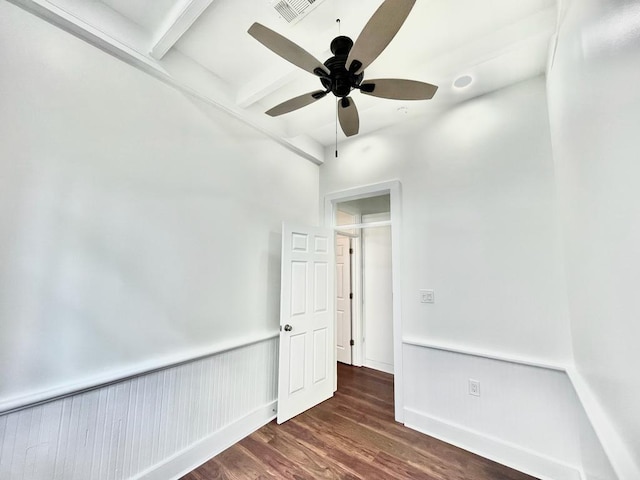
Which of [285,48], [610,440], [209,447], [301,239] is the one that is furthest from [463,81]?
[209,447]

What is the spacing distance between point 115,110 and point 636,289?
260 centimetres

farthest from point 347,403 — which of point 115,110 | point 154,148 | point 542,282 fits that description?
point 115,110

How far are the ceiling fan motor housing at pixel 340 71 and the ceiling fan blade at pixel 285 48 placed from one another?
41 millimetres

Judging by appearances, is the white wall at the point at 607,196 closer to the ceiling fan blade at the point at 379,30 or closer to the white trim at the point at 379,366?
the ceiling fan blade at the point at 379,30

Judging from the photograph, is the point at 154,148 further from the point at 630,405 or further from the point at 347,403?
the point at 347,403

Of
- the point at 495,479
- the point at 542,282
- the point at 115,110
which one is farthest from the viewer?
the point at 542,282

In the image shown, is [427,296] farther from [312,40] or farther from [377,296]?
[312,40]

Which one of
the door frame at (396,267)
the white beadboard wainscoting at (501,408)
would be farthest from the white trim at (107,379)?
the white beadboard wainscoting at (501,408)

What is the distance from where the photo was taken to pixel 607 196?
3.01 ft

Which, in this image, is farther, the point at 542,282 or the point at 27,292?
the point at 542,282

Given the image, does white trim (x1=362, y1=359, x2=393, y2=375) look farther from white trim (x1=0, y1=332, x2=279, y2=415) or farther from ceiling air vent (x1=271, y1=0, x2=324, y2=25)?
ceiling air vent (x1=271, y1=0, x2=324, y2=25)

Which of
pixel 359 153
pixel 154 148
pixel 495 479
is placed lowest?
pixel 495 479

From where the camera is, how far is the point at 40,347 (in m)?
1.32

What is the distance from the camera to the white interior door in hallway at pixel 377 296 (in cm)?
367
